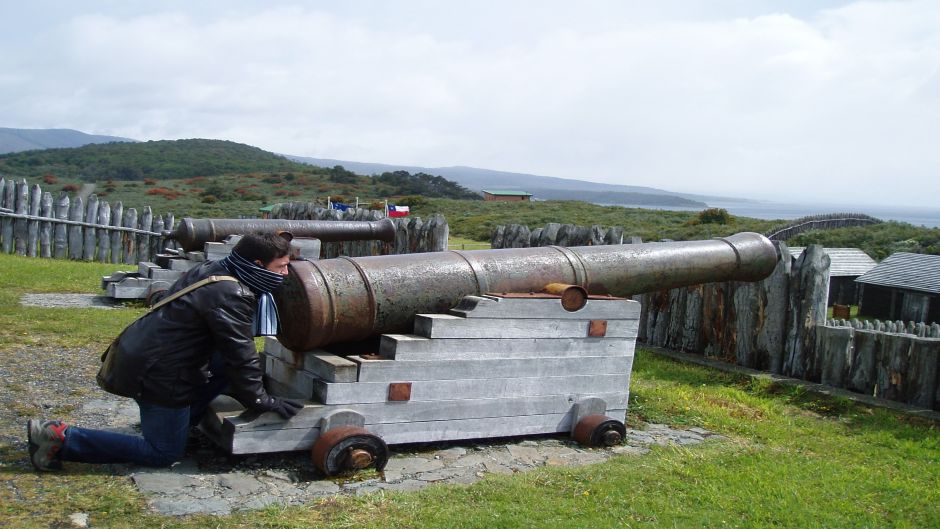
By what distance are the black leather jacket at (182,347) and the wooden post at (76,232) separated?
12.2 metres

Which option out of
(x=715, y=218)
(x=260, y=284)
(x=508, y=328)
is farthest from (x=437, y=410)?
(x=715, y=218)

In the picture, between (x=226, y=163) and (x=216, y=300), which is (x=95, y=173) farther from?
(x=216, y=300)

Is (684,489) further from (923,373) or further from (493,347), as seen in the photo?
(923,373)

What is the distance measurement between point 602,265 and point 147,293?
6.23 meters

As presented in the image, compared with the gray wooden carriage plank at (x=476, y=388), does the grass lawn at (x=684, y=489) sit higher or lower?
lower

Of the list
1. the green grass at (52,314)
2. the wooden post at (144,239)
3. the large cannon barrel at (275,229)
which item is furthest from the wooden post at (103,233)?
the large cannon barrel at (275,229)

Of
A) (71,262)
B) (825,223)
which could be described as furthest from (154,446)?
(825,223)

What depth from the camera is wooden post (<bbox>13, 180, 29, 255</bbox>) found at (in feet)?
49.5

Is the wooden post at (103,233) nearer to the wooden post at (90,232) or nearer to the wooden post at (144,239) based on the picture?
the wooden post at (90,232)

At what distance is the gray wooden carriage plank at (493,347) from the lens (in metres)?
4.80

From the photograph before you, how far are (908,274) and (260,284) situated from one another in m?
16.6

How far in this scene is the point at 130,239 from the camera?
638 inches

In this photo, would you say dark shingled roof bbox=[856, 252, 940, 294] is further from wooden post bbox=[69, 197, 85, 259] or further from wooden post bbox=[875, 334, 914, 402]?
wooden post bbox=[69, 197, 85, 259]

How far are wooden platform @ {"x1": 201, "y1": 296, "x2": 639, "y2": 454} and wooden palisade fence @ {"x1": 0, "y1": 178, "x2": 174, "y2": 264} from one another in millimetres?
11611
